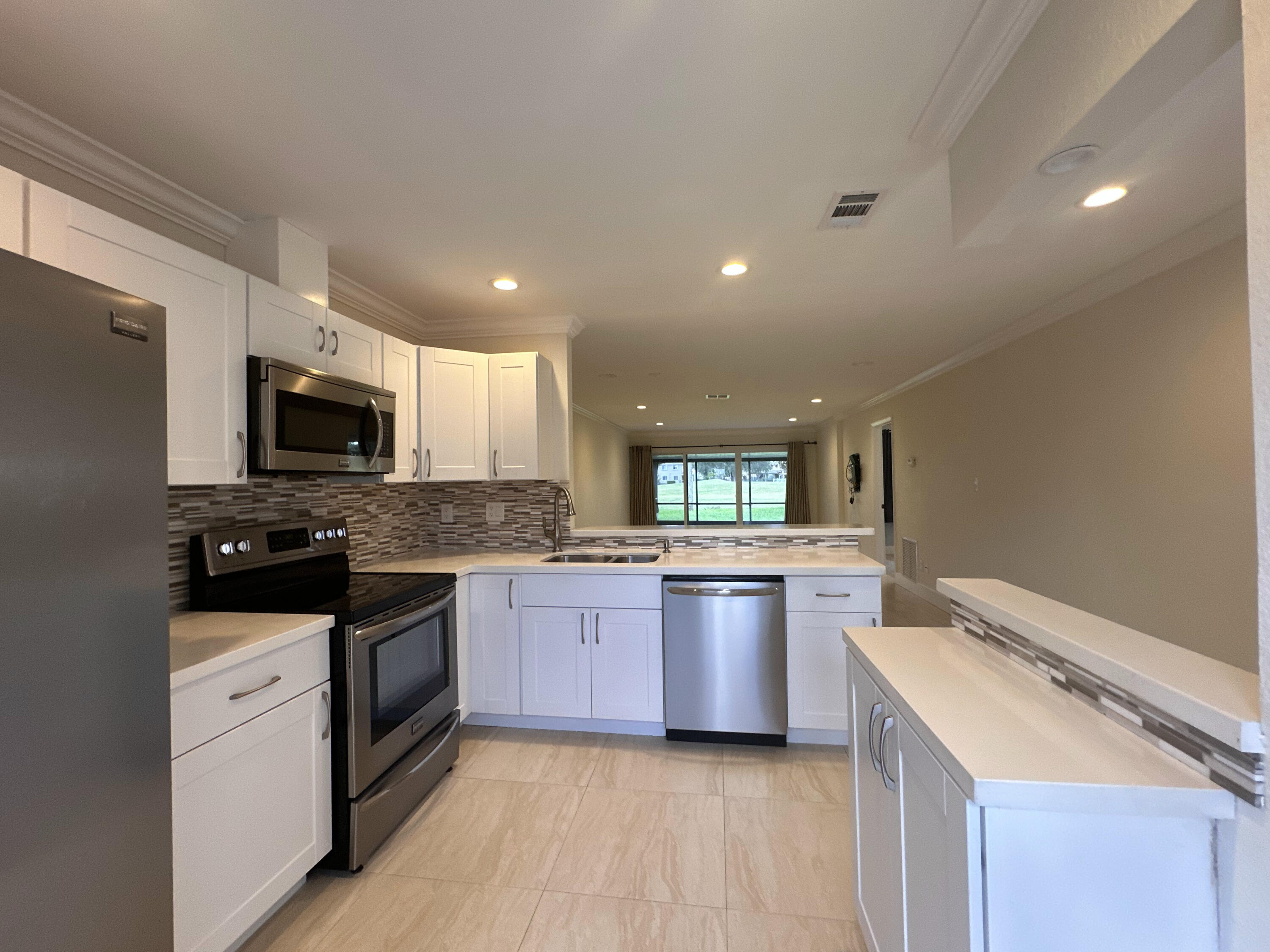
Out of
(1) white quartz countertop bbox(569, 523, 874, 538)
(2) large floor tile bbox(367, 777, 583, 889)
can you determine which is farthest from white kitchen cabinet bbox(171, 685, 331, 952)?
(1) white quartz countertop bbox(569, 523, 874, 538)

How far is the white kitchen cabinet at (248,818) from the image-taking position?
4.38 ft

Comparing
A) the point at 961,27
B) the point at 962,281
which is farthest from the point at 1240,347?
the point at 961,27

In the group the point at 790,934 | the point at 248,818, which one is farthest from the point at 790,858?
the point at 248,818

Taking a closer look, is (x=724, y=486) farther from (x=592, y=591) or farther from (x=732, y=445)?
(x=592, y=591)

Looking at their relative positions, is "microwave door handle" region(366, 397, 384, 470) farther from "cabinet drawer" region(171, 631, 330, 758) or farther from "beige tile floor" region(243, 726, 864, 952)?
"beige tile floor" region(243, 726, 864, 952)

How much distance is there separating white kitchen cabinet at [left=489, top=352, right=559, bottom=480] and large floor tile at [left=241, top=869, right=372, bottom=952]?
191 cm

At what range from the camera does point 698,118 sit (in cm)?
160

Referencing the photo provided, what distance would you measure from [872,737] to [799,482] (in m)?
10.1

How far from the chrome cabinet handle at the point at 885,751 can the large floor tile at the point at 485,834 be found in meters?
1.24

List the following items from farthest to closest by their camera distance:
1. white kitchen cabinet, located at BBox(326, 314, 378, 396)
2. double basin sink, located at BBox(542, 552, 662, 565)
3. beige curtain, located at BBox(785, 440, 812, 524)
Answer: beige curtain, located at BBox(785, 440, 812, 524)
double basin sink, located at BBox(542, 552, 662, 565)
white kitchen cabinet, located at BBox(326, 314, 378, 396)

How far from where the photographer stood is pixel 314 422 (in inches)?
80.4

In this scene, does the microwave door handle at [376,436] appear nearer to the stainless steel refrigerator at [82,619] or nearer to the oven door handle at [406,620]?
the oven door handle at [406,620]

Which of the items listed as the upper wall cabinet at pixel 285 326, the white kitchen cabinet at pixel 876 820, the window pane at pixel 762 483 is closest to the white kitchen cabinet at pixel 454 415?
the upper wall cabinet at pixel 285 326

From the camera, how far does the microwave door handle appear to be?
2342 millimetres
